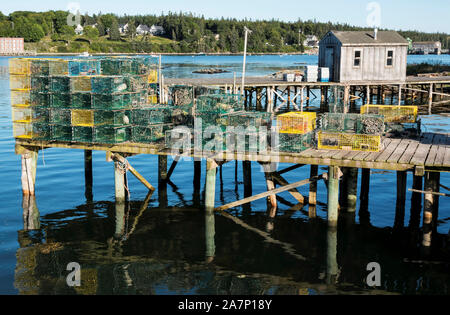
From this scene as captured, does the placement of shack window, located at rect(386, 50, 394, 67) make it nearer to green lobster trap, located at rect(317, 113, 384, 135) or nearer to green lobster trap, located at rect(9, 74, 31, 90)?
green lobster trap, located at rect(317, 113, 384, 135)

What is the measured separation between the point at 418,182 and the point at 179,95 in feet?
35.2

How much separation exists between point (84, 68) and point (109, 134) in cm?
391

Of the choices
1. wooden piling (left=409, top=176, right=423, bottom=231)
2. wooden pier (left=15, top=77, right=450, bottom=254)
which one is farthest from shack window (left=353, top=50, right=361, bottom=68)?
wooden piling (left=409, top=176, right=423, bottom=231)

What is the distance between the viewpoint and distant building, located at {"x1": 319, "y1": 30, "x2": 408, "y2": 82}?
43.0 m

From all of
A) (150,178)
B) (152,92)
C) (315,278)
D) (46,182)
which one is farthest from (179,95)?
(315,278)

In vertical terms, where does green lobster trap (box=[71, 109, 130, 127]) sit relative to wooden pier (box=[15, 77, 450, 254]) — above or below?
above

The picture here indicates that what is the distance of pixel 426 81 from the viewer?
5097cm

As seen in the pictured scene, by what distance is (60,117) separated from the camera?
22.6m

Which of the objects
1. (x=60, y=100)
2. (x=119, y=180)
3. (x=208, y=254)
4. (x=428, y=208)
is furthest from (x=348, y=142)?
(x=60, y=100)

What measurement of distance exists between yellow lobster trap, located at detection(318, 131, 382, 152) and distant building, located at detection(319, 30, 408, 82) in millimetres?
23786

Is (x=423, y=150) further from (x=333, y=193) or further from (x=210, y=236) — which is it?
(x=210, y=236)

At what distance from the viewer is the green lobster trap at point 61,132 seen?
22.6 meters

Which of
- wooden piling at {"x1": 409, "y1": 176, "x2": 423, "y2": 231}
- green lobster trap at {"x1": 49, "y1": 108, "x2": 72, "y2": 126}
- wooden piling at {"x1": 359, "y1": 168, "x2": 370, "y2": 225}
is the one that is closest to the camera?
wooden piling at {"x1": 409, "y1": 176, "x2": 423, "y2": 231}

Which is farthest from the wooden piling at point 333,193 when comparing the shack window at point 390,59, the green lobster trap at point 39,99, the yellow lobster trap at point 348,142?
the shack window at point 390,59
